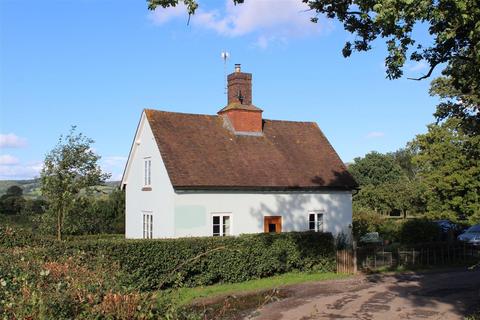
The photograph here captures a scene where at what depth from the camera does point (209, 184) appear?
933 inches

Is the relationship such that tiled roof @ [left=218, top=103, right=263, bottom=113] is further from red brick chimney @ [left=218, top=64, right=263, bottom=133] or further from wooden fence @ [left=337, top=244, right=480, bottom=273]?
wooden fence @ [left=337, top=244, right=480, bottom=273]

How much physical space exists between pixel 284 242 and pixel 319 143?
10.5 m

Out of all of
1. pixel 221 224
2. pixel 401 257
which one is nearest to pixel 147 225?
pixel 221 224

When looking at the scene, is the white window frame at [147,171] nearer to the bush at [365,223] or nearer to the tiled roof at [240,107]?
the tiled roof at [240,107]

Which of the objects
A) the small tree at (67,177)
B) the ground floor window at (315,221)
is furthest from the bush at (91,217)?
the ground floor window at (315,221)

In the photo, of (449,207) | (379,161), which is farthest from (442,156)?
(379,161)

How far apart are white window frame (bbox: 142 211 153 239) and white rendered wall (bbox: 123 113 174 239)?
0.16 m

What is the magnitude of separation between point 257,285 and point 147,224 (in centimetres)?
874

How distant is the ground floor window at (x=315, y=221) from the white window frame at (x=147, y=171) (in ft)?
27.5

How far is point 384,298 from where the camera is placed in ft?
54.1

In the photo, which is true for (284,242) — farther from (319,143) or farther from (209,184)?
(319,143)

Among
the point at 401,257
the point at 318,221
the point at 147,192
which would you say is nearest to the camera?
the point at 401,257

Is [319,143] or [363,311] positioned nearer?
[363,311]

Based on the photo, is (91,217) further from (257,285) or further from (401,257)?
(401,257)
